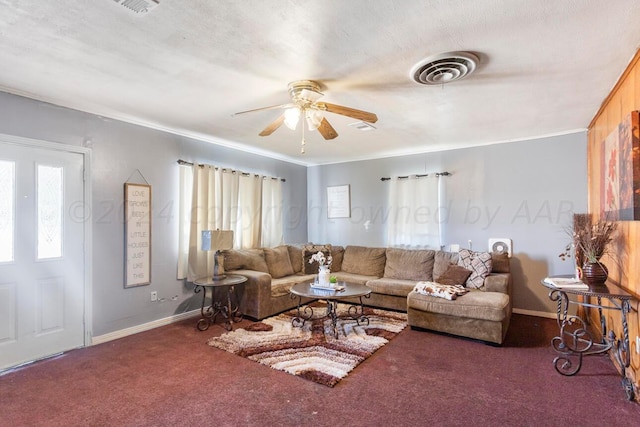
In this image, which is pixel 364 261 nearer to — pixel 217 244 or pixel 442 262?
pixel 442 262

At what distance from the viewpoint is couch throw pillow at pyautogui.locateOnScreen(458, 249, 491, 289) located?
4219mm

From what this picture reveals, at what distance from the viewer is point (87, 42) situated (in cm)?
215

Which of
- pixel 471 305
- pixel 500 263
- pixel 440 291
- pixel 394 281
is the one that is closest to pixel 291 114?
pixel 440 291

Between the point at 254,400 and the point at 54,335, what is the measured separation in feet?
7.27

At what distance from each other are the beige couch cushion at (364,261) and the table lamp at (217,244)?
2.15 metres

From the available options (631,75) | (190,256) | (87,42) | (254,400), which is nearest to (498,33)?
(631,75)

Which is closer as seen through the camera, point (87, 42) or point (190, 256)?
point (87, 42)

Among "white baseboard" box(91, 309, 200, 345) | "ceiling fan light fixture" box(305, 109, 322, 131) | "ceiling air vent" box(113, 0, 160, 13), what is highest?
"ceiling air vent" box(113, 0, 160, 13)

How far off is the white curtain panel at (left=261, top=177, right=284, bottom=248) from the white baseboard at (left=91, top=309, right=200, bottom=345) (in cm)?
161

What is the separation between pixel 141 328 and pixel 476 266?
4131 mm

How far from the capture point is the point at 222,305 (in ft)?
13.9

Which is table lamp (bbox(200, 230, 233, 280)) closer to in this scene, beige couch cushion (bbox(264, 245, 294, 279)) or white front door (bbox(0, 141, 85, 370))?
beige couch cushion (bbox(264, 245, 294, 279))

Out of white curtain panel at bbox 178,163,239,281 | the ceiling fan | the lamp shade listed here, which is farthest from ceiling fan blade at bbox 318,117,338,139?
white curtain panel at bbox 178,163,239,281

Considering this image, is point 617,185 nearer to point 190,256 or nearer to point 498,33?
point 498,33
